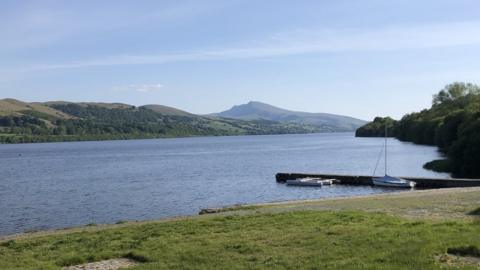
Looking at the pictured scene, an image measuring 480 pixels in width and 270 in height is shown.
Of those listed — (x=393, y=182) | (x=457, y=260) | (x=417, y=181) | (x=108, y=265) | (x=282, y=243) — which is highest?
(x=457, y=260)

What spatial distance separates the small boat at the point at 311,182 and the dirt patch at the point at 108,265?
5483cm

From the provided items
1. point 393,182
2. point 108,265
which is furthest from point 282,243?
point 393,182

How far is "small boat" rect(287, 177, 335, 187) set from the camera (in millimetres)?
69938

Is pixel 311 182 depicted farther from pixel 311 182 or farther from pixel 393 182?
pixel 393 182

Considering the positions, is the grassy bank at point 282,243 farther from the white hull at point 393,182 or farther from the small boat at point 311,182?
the small boat at point 311,182

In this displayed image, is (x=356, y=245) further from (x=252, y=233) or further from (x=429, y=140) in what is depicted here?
(x=429, y=140)

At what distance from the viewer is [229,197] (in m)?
60.2

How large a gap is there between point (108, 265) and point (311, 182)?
56.3 m

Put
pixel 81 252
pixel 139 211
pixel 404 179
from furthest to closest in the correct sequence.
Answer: pixel 404 179 < pixel 139 211 < pixel 81 252

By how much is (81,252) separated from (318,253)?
25.6 ft

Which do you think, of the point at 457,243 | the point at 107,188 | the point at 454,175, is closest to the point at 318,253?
the point at 457,243

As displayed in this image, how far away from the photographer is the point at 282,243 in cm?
1734

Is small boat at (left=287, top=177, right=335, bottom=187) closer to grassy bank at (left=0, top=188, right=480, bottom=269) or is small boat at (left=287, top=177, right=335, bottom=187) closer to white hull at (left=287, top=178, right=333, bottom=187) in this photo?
white hull at (left=287, top=178, right=333, bottom=187)

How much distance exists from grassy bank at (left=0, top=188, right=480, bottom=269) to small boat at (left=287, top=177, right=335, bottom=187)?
44.5 meters
